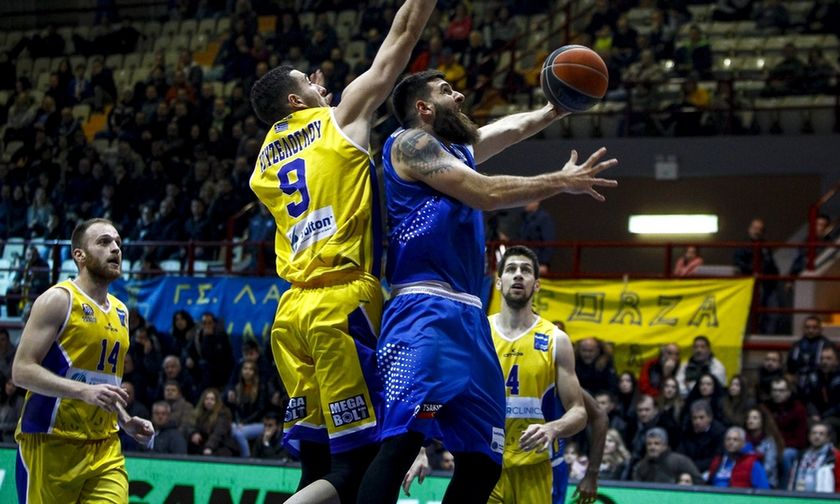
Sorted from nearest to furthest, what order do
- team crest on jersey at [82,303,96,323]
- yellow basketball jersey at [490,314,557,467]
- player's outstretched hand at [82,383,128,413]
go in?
player's outstretched hand at [82,383,128,413]
team crest on jersey at [82,303,96,323]
yellow basketball jersey at [490,314,557,467]

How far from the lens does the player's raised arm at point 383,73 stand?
17.8 ft

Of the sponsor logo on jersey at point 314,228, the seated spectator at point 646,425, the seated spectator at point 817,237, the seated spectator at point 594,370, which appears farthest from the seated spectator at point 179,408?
the sponsor logo on jersey at point 314,228

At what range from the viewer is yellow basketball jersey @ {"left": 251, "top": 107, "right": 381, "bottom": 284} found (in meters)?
5.42

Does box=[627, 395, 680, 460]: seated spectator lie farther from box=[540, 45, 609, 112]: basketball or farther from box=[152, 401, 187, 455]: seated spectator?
box=[540, 45, 609, 112]: basketball

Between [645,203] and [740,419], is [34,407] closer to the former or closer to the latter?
[740,419]

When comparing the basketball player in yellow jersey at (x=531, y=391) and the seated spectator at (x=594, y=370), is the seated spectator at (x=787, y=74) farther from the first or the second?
the basketball player in yellow jersey at (x=531, y=391)

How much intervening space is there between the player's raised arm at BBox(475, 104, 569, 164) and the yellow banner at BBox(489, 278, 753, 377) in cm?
780

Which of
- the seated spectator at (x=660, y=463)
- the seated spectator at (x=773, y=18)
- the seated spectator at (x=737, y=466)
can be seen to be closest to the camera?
the seated spectator at (x=737, y=466)

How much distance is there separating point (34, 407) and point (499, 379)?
9.20ft

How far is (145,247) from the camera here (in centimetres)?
1798

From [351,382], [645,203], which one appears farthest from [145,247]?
[351,382]

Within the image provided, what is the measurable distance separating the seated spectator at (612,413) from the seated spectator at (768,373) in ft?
4.76

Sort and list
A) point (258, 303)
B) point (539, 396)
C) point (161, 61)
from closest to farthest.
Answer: point (539, 396) → point (258, 303) → point (161, 61)

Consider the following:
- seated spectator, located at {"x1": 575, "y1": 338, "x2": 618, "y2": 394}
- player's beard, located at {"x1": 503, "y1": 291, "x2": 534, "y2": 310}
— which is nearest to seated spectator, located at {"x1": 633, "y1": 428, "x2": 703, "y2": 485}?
seated spectator, located at {"x1": 575, "y1": 338, "x2": 618, "y2": 394}
